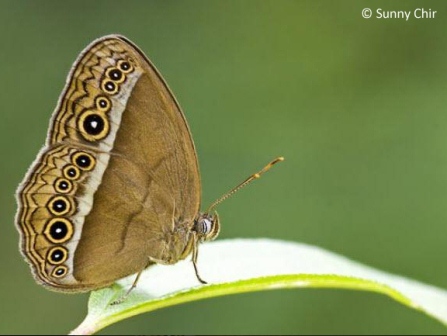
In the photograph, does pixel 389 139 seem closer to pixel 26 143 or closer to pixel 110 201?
pixel 26 143

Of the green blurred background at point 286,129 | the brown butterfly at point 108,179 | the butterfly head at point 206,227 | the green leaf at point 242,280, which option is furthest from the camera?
the green blurred background at point 286,129

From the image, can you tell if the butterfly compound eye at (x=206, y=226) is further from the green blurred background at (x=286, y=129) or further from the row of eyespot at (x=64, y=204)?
the green blurred background at (x=286, y=129)

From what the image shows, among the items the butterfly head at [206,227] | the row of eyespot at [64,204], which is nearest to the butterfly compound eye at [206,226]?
the butterfly head at [206,227]

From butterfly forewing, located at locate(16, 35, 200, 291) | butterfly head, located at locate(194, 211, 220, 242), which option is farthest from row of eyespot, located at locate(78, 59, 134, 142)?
butterfly head, located at locate(194, 211, 220, 242)

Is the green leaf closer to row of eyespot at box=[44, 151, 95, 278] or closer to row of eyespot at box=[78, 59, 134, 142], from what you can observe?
row of eyespot at box=[44, 151, 95, 278]

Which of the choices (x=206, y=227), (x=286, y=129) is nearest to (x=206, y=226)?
(x=206, y=227)

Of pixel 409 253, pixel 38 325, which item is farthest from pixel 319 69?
pixel 38 325
